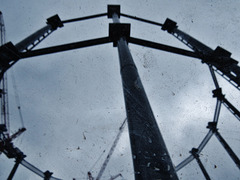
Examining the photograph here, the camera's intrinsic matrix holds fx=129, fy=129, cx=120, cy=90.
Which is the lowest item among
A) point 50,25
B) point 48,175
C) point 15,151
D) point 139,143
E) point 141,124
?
point 139,143

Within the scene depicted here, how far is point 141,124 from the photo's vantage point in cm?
192

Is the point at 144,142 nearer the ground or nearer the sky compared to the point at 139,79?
nearer the ground

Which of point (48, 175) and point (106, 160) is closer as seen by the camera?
point (48, 175)

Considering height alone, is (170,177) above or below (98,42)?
below

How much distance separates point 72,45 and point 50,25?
18.7 ft

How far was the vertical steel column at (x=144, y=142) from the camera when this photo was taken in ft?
4.68

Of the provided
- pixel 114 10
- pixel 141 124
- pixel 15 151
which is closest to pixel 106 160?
pixel 15 151

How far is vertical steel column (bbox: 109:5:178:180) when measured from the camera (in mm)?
1428

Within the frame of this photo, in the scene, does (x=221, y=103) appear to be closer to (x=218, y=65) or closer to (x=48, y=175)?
(x=218, y=65)

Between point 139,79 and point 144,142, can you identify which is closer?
Result: point 144,142

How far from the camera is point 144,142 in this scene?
170cm

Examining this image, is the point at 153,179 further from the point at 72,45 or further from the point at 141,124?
the point at 72,45

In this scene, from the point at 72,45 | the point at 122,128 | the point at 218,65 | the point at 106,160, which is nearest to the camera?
the point at 72,45

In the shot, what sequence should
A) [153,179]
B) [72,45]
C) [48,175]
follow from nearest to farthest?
[153,179] < [72,45] < [48,175]
